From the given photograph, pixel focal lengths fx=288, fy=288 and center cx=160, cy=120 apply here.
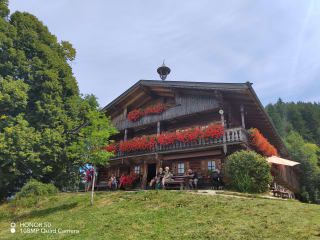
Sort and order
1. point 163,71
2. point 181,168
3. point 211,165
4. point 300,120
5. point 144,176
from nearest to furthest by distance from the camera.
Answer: point 211,165 → point 181,168 → point 144,176 → point 163,71 → point 300,120

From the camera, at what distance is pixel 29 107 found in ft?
71.8

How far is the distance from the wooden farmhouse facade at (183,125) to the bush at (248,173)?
1719 millimetres

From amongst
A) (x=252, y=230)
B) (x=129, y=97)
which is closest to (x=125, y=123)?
(x=129, y=97)

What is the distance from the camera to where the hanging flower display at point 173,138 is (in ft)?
59.8

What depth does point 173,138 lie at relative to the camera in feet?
65.5

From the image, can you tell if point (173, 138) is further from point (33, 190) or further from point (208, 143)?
point (33, 190)

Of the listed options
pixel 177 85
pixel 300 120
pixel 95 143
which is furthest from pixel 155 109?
pixel 300 120

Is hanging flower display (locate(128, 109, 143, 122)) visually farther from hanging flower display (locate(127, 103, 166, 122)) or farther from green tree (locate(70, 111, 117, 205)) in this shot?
green tree (locate(70, 111, 117, 205))

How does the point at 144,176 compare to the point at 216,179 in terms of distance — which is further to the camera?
the point at 144,176

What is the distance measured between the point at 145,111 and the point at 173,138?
4941mm

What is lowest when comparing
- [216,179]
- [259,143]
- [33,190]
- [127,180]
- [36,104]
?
[33,190]

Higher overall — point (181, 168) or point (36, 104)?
point (36, 104)

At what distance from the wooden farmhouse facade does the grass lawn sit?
239 inches

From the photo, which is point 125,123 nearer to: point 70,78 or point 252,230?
point 70,78
